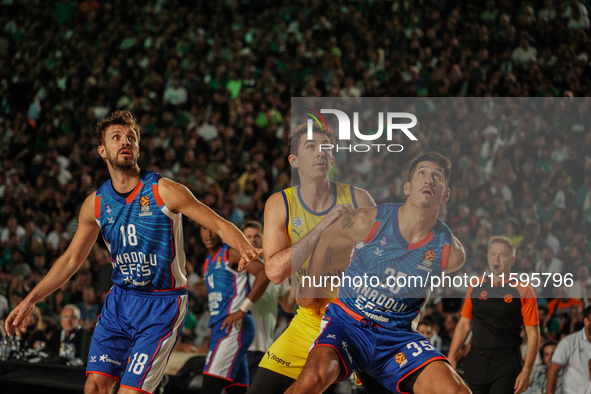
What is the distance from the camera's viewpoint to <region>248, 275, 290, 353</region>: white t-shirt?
254 inches

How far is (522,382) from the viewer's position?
5188 millimetres

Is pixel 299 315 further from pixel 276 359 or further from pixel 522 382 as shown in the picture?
pixel 522 382

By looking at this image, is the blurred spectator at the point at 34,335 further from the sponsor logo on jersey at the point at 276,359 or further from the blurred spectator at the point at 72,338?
the sponsor logo on jersey at the point at 276,359

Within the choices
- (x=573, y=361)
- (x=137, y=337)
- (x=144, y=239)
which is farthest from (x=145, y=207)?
(x=573, y=361)

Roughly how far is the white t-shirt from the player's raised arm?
233 centimetres

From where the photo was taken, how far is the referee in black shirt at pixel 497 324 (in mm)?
5391

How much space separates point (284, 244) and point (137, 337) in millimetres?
1209

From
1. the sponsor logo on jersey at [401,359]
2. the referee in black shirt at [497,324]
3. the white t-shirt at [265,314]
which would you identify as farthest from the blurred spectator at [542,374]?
the sponsor logo on jersey at [401,359]

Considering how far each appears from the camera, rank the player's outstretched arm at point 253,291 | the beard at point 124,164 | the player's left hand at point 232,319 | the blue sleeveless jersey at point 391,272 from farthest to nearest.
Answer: the player's left hand at point 232,319
the player's outstretched arm at point 253,291
the beard at point 124,164
the blue sleeveless jersey at point 391,272

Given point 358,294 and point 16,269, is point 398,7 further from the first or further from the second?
point 358,294

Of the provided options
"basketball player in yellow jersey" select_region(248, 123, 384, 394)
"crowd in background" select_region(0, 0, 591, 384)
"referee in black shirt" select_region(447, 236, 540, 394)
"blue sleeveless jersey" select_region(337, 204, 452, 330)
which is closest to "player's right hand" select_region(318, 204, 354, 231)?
"basketball player in yellow jersey" select_region(248, 123, 384, 394)

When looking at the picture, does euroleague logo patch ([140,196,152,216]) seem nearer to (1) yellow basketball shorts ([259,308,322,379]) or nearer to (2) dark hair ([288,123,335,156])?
(2) dark hair ([288,123,335,156])

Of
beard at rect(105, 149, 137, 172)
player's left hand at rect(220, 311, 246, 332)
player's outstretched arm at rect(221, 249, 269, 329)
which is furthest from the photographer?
player's left hand at rect(220, 311, 246, 332)

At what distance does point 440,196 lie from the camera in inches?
154
